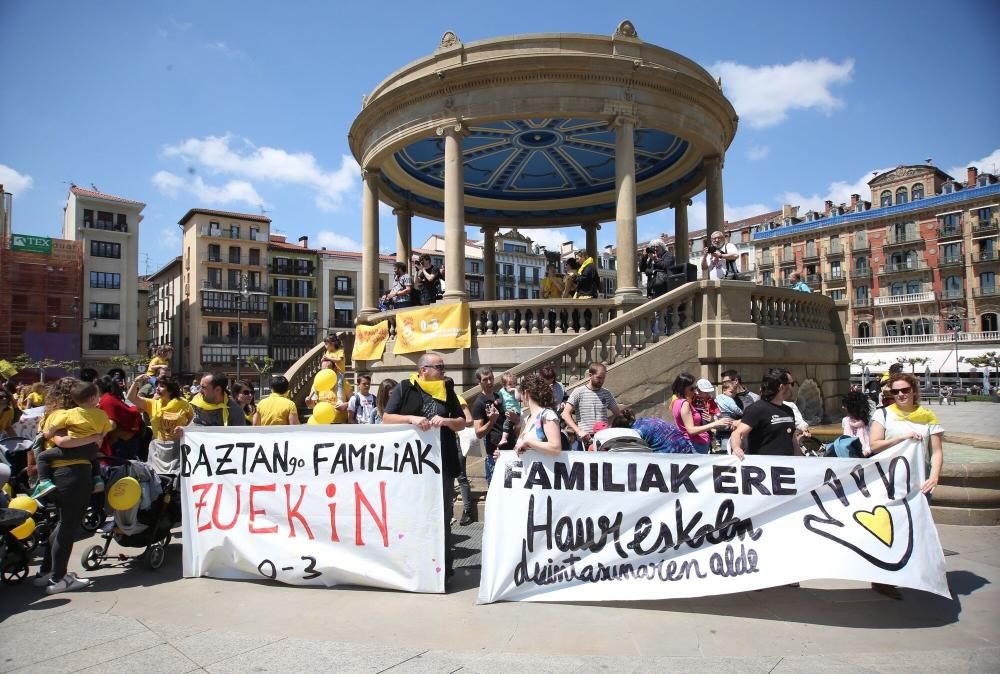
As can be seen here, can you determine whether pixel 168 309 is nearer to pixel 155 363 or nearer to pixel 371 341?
pixel 371 341

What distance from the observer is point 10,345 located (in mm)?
62375

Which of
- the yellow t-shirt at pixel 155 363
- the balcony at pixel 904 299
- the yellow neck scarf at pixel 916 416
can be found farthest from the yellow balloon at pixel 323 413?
the balcony at pixel 904 299

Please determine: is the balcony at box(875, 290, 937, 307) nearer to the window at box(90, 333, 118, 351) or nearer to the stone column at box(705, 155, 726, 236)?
the stone column at box(705, 155, 726, 236)

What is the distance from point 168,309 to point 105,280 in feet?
43.1

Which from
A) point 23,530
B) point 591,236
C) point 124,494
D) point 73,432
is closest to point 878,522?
point 124,494

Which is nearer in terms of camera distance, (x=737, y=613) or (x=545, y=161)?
(x=737, y=613)

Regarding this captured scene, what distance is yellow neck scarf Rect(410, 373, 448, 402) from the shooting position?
5.81 metres

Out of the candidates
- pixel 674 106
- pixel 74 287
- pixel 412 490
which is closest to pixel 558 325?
pixel 674 106

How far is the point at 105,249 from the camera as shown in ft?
223

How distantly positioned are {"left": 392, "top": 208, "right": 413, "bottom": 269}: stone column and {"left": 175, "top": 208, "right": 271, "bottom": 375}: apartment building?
54.8 m

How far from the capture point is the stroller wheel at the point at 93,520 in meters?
6.96

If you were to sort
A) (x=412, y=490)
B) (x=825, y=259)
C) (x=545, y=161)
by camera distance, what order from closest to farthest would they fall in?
(x=412, y=490) → (x=545, y=161) → (x=825, y=259)

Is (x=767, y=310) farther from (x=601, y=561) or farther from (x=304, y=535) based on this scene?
(x=304, y=535)

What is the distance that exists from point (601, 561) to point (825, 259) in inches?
3159
